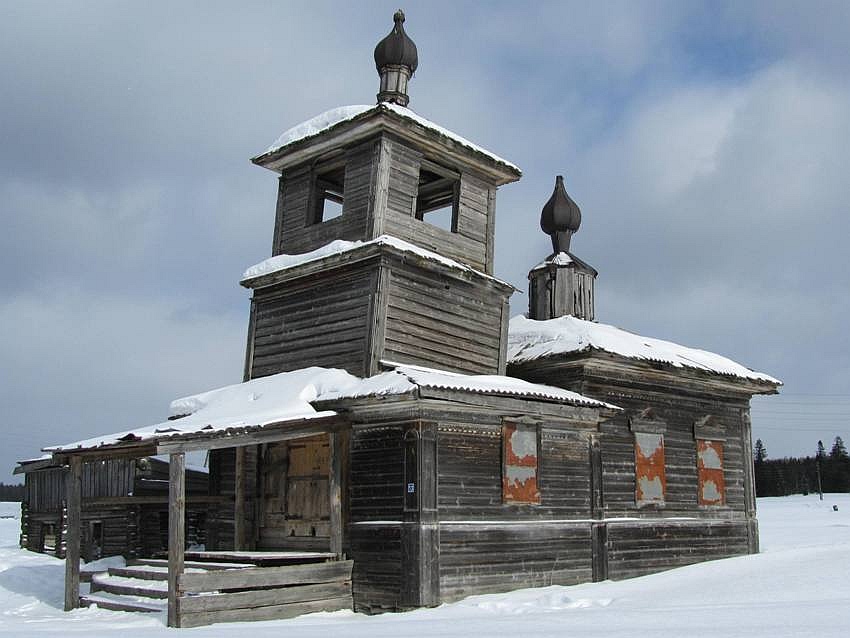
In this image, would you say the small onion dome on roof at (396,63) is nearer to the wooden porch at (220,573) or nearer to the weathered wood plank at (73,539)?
the wooden porch at (220,573)

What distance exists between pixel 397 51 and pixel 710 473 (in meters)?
11.3

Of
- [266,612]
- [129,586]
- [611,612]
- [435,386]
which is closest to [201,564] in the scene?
[129,586]

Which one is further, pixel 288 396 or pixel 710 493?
pixel 710 493

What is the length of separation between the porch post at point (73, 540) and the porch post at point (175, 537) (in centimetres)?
319

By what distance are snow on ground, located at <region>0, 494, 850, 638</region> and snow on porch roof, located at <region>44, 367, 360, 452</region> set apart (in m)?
2.71

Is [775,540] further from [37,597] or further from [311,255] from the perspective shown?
[37,597]

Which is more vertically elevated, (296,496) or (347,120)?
(347,120)

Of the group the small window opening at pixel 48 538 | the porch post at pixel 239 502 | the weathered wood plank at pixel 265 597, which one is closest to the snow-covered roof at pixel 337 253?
the porch post at pixel 239 502

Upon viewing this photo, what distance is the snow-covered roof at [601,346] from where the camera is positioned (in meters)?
18.3

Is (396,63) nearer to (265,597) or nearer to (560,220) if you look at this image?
(560,220)

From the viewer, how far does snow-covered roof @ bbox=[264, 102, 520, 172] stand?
17047mm

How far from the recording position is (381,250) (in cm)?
1625

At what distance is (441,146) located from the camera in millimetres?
17984

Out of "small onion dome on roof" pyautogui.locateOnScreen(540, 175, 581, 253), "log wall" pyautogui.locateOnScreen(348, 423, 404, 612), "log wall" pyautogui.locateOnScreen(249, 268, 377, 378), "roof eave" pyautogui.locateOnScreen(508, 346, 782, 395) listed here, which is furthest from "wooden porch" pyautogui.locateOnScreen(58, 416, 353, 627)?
"small onion dome on roof" pyautogui.locateOnScreen(540, 175, 581, 253)
